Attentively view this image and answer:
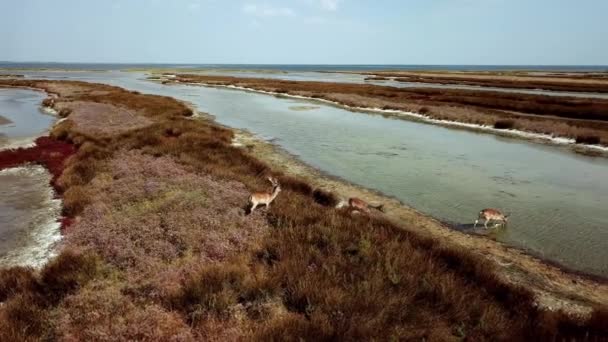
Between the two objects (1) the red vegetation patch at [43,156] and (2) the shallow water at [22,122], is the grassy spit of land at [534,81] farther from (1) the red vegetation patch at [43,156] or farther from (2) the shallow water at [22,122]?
(2) the shallow water at [22,122]

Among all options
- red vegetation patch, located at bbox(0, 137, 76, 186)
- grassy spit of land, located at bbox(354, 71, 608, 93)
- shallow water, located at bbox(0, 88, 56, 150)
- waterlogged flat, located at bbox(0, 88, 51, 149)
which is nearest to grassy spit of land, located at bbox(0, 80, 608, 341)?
red vegetation patch, located at bbox(0, 137, 76, 186)

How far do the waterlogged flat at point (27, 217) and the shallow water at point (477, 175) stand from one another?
1202cm

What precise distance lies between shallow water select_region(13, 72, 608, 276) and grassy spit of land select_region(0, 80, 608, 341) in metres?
2.77

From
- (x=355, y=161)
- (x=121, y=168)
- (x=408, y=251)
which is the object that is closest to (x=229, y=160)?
(x=121, y=168)

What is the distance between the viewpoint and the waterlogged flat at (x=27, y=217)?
33.3 feet

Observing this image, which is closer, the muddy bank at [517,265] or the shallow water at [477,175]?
the muddy bank at [517,265]

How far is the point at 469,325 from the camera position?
21.1 ft

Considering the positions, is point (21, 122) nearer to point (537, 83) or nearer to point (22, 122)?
point (22, 122)

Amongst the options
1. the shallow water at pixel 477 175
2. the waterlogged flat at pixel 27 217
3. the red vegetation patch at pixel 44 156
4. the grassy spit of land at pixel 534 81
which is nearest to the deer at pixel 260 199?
the waterlogged flat at pixel 27 217

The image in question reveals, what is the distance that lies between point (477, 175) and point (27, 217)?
19.0 metres

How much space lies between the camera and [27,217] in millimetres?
13039

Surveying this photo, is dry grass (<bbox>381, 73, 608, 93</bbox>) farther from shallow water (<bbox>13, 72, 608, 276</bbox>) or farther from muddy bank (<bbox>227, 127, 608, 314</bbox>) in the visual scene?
muddy bank (<bbox>227, 127, 608, 314</bbox>)

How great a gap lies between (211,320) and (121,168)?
11.9 meters

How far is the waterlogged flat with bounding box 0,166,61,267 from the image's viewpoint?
33.3 ft
